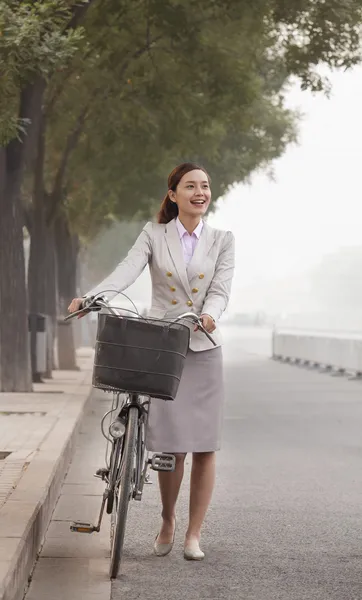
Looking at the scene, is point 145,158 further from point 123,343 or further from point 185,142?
point 123,343

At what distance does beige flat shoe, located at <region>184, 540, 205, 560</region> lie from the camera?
7352 mm

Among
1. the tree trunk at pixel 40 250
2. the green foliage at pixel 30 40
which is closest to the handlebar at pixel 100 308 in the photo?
the green foliage at pixel 30 40

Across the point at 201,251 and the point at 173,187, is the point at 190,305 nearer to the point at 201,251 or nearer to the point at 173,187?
the point at 201,251

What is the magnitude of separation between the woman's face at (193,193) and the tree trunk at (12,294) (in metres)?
12.1

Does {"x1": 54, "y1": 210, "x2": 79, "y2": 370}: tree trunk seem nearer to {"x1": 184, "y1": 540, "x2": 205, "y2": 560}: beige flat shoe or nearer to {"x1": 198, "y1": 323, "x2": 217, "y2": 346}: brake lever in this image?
{"x1": 184, "y1": 540, "x2": 205, "y2": 560}: beige flat shoe

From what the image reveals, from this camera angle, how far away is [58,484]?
9.80 metres

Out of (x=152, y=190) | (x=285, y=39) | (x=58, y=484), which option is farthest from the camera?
(x=152, y=190)

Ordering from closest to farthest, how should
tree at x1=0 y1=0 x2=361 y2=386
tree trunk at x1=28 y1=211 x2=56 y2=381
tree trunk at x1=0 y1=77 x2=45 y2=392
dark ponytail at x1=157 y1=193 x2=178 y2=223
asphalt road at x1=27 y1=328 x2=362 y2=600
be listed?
asphalt road at x1=27 y1=328 x2=362 y2=600 → dark ponytail at x1=157 y1=193 x2=178 y2=223 → tree trunk at x1=0 y1=77 x2=45 y2=392 → tree at x1=0 y1=0 x2=361 y2=386 → tree trunk at x1=28 y1=211 x2=56 y2=381

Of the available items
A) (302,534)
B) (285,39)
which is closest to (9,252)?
(285,39)

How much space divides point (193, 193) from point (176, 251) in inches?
12.4

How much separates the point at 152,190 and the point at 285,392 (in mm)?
10673

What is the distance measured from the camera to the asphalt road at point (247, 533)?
6.71 meters

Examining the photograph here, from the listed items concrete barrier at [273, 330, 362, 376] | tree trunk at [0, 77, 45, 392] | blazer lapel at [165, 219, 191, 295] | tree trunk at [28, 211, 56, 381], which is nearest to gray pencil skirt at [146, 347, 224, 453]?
blazer lapel at [165, 219, 191, 295]

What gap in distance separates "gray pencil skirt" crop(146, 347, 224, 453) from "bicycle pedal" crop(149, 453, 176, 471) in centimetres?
6
